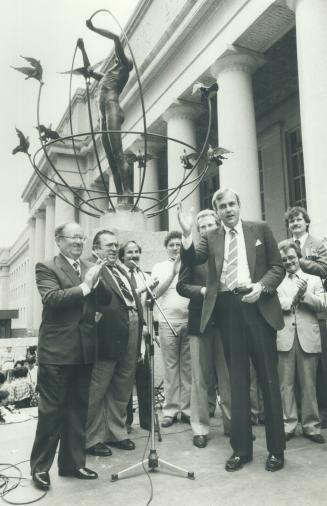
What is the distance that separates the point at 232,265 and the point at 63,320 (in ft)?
5.10

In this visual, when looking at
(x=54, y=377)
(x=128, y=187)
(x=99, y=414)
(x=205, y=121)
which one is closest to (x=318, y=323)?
(x=99, y=414)

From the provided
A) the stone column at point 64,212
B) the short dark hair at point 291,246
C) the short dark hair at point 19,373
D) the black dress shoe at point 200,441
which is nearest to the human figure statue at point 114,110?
the short dark hair at point 291,246

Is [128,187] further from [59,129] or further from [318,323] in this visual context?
[59,129]

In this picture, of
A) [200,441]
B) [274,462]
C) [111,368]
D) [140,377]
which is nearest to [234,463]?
[274,462]

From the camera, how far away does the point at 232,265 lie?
160 inches

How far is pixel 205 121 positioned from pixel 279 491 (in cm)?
1842

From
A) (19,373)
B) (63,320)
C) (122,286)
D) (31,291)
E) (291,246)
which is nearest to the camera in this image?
(63,320)

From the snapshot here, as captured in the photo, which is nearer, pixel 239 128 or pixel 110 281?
pixel 110 281

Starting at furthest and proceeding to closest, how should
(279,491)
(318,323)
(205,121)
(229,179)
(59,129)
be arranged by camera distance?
(59,129) → (205,121) → (229,179) → (318,323) → (279,491)

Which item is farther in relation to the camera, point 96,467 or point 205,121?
point 205,121

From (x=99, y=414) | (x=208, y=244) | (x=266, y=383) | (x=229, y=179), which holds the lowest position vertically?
(x=99, y=414)

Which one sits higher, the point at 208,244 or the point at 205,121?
the point at 205,121

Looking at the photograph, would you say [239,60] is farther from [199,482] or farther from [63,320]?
[199,482]

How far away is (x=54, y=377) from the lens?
3.56 m
